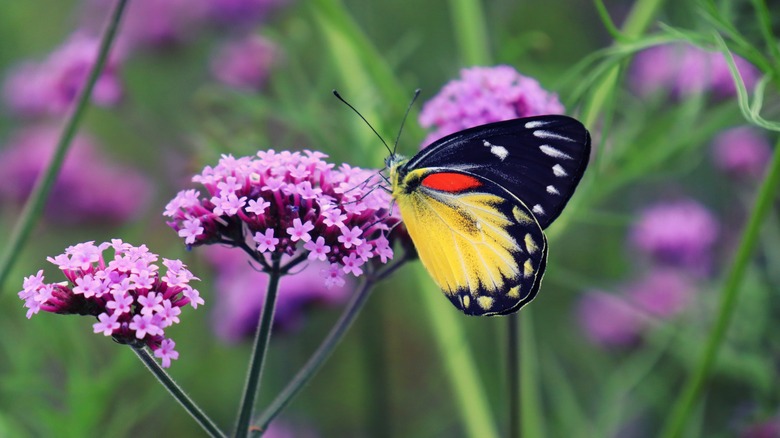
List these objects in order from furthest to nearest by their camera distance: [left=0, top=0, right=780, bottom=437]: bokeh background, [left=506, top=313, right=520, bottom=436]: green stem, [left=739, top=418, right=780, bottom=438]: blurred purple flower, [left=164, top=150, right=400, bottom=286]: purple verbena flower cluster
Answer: [left=739, top=418, right=780, bottom=438]: blurred purple flower
[left=0, top=0, right=780, bottom=437]: bokeh background
[left=506, top=313, right=520, bottom=436]: green stem
[left=164, top=150, right=400, bottom=286]: purple verbena flower cluster

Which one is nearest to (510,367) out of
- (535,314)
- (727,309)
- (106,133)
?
(727,309)

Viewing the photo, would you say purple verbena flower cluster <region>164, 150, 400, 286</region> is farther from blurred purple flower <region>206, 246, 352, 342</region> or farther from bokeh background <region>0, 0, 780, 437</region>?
blurred purple flower <region>206, 246, 352, 342</region>

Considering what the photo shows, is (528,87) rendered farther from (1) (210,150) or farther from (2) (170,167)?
Answer: (2) (170,167)

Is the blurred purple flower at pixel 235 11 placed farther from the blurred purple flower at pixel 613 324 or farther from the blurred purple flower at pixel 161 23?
the blurred purple flower at pixel 613 324

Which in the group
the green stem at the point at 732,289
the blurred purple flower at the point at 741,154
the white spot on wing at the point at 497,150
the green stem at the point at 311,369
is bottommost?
the green stem at the point at 732,289

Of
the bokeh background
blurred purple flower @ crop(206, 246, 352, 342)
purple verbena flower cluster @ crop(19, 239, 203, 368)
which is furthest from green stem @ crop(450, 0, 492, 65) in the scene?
purple verbena flower cluster @ crop(19, 239, 203, 368)

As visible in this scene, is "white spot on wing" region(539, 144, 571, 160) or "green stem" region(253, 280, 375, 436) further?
"white spot on wing" region(539, 144, 571, 160)

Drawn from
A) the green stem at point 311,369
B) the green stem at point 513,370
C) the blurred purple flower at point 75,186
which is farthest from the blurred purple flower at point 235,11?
the green stem at point 311,369

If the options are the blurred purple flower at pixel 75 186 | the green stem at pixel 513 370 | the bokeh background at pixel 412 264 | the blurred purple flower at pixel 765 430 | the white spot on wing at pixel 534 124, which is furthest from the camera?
the blurred purple flower at pixel 75 186

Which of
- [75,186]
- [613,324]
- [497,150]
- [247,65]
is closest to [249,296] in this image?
[247,65]
